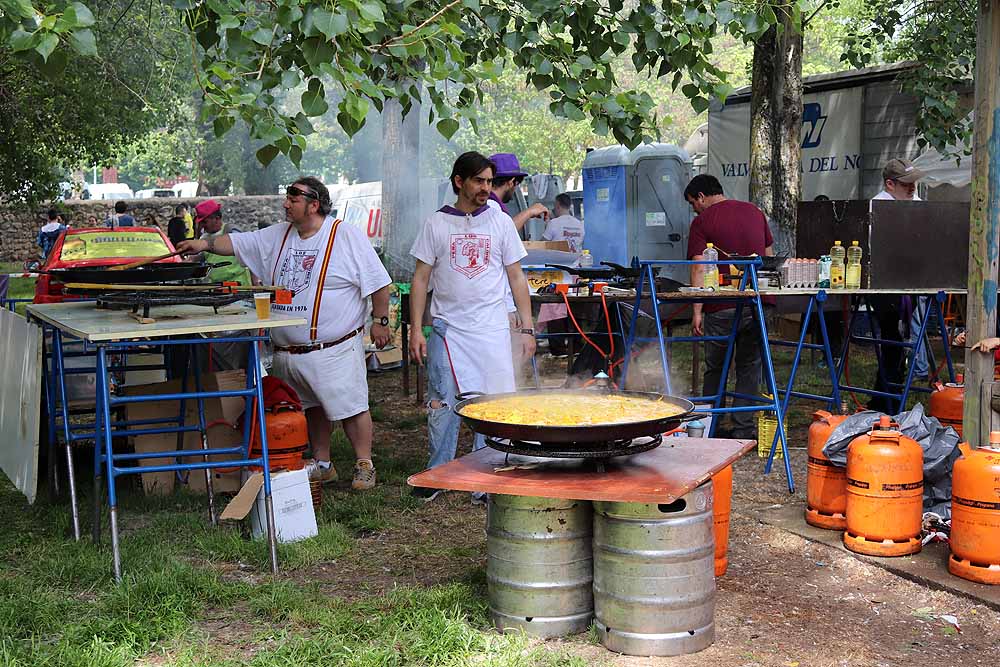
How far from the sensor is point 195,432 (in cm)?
638

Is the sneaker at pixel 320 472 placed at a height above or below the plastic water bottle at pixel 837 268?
below

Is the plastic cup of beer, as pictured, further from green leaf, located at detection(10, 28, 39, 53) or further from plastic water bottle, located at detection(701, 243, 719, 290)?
plastic water bottle, located at detection(701, 243, 719, 290)

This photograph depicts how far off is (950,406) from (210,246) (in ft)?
15.0

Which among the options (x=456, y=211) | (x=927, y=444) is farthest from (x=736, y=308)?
(x=456, y=211)

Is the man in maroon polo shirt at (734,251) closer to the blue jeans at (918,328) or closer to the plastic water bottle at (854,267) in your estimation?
the plastic water bottle at (854,267)

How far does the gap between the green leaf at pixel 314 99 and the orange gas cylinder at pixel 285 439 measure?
188 centimetres

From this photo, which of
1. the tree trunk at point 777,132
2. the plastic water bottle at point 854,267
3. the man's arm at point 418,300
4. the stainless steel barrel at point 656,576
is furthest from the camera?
the tree trunk at point 777,132

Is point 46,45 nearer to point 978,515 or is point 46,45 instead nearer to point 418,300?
point 418,300

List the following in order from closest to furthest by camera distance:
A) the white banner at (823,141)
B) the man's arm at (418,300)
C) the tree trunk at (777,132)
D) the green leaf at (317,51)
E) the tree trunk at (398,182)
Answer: the green leaf at (317,51)
the man's arm at (418,300)
the tree trunk at (777,132)
the white banner at (823,141)
the tree trunk at (398,182)

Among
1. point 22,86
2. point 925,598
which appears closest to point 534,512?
point 925,598

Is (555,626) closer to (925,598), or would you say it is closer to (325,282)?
(925,598)

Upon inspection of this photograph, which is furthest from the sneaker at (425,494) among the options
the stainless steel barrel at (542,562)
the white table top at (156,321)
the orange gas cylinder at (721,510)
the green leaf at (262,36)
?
the green leaf at (262,36)

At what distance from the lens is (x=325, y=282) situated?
6.00m

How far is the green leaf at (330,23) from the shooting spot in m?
3.79
